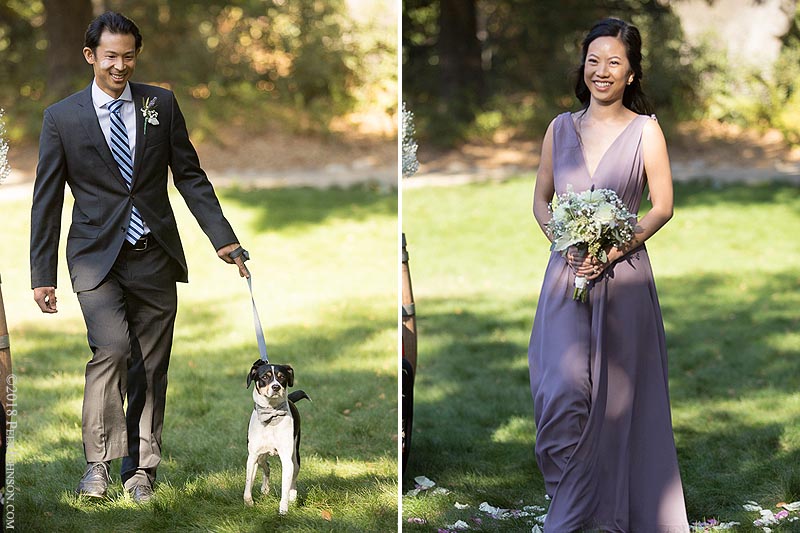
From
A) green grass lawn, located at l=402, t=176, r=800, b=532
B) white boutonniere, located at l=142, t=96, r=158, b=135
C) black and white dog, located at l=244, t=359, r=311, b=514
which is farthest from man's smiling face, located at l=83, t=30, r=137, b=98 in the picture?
green grass lawn, located at l=402, t=176, r=800, b=532

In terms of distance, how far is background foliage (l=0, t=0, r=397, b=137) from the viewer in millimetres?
17234

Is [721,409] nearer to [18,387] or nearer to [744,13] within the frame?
[18,387]

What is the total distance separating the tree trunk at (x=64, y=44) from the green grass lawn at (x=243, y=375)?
2.52 meters

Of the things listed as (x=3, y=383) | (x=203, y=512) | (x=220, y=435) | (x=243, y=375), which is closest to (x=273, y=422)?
(x=203, y=512)

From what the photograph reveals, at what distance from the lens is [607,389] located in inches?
169

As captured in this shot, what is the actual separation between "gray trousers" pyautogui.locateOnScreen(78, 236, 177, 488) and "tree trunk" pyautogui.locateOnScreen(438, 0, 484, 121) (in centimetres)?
1400

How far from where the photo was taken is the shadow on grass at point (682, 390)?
5298 mm

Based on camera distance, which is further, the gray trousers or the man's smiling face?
the gray trousers

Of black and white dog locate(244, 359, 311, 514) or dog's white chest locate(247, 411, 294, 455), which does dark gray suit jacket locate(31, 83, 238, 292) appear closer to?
black and white dog locate(244, 359, 311, 514)

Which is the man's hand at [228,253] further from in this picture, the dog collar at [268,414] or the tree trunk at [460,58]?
the tree trunk at [460,58]

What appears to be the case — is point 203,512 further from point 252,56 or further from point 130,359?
point 252,56

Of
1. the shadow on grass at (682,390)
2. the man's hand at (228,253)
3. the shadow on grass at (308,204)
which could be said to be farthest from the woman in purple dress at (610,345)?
the shadow on grass at (308,204)

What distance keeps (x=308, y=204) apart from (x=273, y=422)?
931 cm

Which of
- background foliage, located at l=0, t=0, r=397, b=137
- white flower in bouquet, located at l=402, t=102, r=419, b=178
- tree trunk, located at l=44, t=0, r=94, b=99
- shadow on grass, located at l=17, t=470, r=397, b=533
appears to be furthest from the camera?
background foliage, located at l=0, t=0, r=397, b=137
